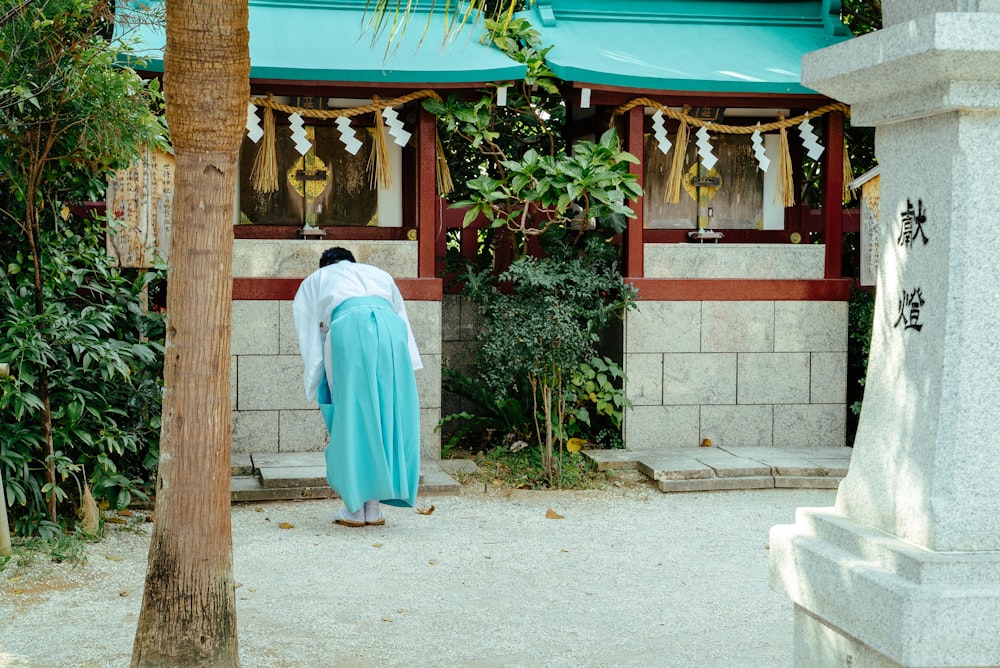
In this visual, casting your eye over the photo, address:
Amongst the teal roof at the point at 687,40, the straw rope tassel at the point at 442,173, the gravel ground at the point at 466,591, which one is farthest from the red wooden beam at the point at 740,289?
the gravel ground at the point at 466,591

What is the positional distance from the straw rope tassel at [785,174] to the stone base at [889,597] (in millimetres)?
6033

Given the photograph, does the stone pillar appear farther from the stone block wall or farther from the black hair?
the stone block wall

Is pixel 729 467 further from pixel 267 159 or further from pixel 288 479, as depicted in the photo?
pixel 267 159

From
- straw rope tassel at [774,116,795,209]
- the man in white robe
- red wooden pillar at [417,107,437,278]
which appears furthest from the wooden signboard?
straw rope tassel at [774,116,795,209]

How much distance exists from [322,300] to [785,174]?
4.27m

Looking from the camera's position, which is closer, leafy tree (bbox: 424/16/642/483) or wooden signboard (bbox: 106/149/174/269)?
wooden signboard (bbox: 106/149/174/269)

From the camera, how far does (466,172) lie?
1005 centimetres

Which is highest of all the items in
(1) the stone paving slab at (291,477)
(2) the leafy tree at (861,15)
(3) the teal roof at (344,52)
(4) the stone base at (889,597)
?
(2) the leafy tree at (861,15)

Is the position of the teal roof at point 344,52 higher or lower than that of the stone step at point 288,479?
higher

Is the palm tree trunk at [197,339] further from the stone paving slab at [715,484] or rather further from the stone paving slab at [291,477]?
the stone paving slab at [715,484]

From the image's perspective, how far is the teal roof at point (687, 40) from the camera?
28.7 ft

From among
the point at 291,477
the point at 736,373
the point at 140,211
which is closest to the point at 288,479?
the point at 291,477

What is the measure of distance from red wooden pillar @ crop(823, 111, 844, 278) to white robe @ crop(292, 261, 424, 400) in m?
4.03

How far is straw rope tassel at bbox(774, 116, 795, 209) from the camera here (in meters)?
9.41
